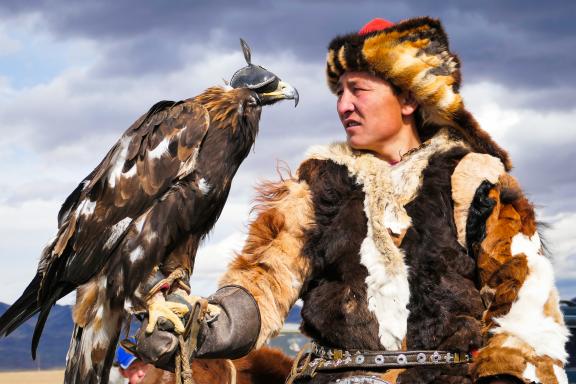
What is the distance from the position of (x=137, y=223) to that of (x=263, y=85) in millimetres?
906

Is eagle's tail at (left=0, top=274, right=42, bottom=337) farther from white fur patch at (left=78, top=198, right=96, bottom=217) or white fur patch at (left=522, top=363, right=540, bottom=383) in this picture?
white fur patch at (left=522, top=363, right=540, bottom=383)

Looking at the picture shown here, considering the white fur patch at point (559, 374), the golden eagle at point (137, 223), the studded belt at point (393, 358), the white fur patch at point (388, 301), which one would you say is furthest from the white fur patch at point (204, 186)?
the white fur patch at point (559, 374)

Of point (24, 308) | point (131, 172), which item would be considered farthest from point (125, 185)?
point (24, 308)

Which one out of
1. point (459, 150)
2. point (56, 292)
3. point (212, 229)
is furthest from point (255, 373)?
point (459, 150)

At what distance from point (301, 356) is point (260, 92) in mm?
1286

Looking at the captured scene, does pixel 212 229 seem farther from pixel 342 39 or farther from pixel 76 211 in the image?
pixel 342 39

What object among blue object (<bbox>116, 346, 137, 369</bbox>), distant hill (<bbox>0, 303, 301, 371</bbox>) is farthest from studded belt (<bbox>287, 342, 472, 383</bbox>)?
distant hill (<bbox>0, 303, 301, 371</bbox>)

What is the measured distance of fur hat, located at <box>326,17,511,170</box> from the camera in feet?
12.3

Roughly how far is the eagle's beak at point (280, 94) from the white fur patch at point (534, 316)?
126 cm

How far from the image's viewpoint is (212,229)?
3.98 m

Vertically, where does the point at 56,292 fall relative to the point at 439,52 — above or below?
below

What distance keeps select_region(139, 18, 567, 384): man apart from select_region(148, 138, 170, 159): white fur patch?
1.59 feet

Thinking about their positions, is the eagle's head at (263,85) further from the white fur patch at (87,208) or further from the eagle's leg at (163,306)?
the eagle's leg at (163,306)

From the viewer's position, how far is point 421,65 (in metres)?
3.77
